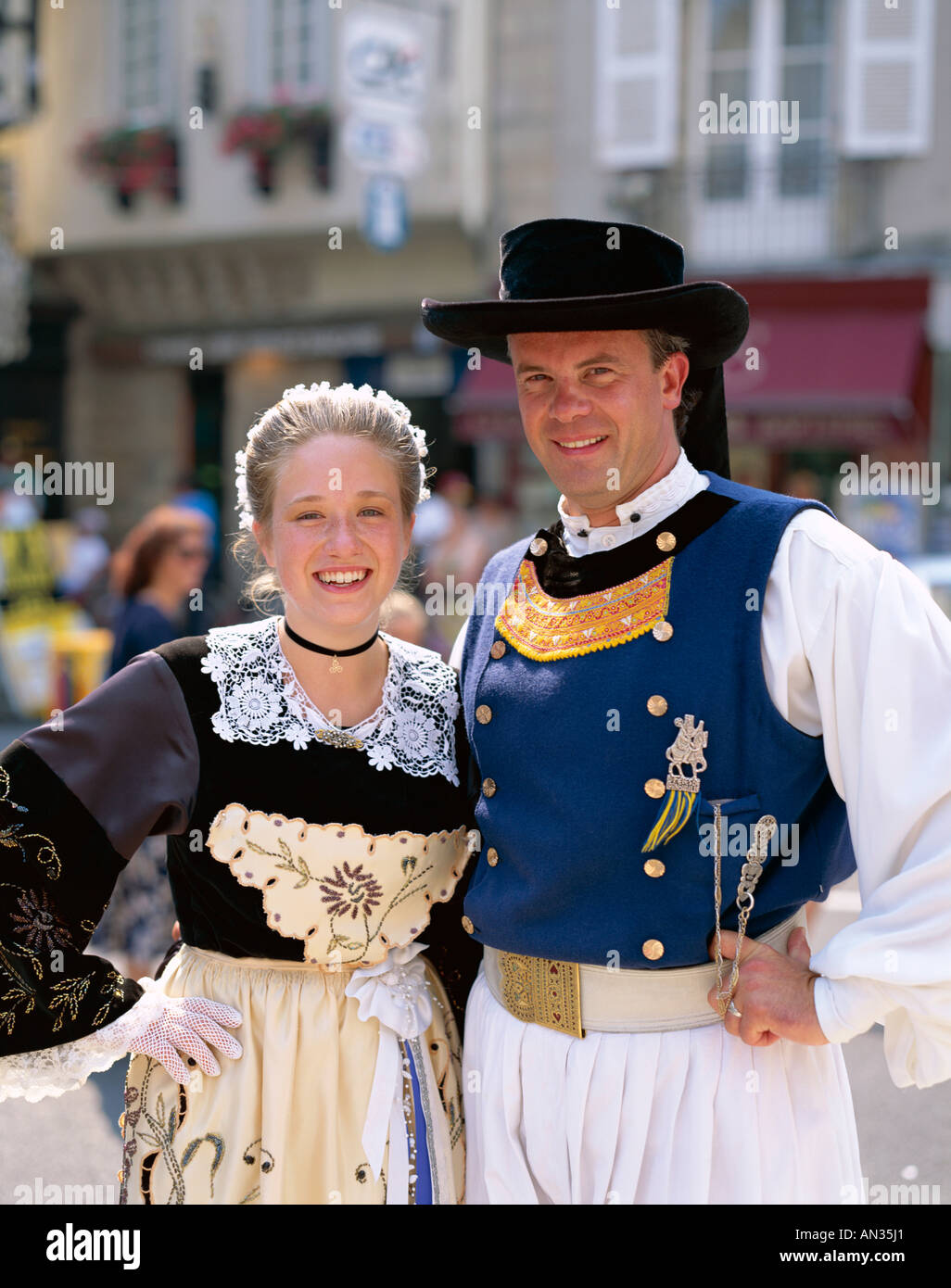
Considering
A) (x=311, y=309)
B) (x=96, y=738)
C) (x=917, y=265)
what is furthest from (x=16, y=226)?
(x=96, y=738)

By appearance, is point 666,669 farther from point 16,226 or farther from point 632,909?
point 16,226

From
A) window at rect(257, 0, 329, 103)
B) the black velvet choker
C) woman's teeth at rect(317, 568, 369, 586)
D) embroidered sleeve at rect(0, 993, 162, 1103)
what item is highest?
window at rect(257, 0, 329, 103)

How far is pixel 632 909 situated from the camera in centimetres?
188

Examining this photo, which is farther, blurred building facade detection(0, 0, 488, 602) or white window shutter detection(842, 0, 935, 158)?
blurred building facade detection(0, 0, 488, 602)

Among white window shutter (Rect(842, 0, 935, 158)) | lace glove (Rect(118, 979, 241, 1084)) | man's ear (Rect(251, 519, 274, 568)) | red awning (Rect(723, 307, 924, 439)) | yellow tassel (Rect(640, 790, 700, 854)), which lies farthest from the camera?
white window shutter (Rect(842, 0, 935, 158))

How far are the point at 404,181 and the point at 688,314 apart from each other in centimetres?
1075

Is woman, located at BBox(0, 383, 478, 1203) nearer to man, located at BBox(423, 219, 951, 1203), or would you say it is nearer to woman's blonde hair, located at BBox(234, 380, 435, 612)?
woman's blonde hair, located at BBox(234, 380, 435, 612)

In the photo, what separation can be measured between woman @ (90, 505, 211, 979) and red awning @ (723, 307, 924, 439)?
6.30 m

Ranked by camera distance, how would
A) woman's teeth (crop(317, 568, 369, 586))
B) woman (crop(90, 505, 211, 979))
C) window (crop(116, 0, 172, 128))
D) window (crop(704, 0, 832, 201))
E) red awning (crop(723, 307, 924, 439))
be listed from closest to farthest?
woman's teeth (crop(317, 568, 369, 586)), woman (crop(90, 505, 211, 979)), red awning (crop(723, 307, 924, 439)), window (crop(704, 0, 832, 201)), window (crop(116, 0, 172, 128))

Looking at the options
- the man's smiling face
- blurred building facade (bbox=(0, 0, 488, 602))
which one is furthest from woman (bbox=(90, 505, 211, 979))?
blurred building facade (bbox=(0, 0, 488, 602))

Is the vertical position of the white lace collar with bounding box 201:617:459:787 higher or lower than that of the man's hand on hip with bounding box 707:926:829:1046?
higher

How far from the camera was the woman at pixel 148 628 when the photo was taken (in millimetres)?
4574

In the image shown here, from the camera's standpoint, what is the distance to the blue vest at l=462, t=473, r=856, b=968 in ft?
6.15

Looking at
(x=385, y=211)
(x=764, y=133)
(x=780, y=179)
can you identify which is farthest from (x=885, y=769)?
(x=385, y=211)
